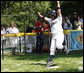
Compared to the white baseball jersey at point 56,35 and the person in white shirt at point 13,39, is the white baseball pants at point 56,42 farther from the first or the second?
the person in white shirt at point 13,39

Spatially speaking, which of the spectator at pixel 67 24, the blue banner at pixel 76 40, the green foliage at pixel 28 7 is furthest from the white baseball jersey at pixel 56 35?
the green foliage at pixel 28 7

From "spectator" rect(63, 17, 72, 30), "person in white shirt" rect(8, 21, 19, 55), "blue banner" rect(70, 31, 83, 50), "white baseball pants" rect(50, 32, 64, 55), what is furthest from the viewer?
"spectator" rect(63, 17, 72, 30)

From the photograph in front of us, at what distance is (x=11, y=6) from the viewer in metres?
29.3

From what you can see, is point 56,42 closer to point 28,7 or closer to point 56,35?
point 56,35

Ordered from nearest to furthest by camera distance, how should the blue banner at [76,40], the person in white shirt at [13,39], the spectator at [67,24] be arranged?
the blue banner at [76,40], the person in white shirt at [13,39], the spectator at [67,24]

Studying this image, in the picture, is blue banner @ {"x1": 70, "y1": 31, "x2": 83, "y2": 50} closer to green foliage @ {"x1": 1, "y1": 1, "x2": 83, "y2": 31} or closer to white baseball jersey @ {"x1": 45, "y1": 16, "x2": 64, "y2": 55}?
white baseball jersey @ {"x1": 45, "y1": 16, "x2": 64, "y2": 55}

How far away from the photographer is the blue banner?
15695mm

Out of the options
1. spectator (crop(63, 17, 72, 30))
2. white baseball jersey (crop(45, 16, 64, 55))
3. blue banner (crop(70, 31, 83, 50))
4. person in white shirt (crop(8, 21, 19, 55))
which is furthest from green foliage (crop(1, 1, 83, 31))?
white baseball jersey (crop(45, 16, 64, 55))

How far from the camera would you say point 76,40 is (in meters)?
15.7

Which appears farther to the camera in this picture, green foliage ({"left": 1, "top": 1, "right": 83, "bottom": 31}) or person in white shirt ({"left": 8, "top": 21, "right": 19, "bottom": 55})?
green foliage ({"left": 1, "top": 1, "right": 83, "bottom": 31})

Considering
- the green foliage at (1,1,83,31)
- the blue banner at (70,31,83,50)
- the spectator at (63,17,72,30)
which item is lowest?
the blue banner at (70,31,83,50)

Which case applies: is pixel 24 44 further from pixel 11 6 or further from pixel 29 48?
pixel 11 6

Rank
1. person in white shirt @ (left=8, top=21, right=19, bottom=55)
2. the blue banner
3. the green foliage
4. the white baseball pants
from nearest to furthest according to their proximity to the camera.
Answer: the white baseball pants, the blue banner, person in white shirt @ (left=8, top=21, right=19, bottom=55), the green foliage

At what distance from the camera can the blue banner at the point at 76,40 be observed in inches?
618
